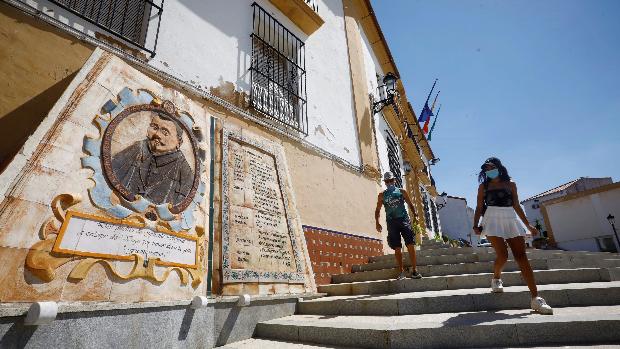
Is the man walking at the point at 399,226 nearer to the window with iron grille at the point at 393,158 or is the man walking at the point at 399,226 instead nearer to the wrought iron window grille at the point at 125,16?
the wrought iron window grille at the point at 125,16

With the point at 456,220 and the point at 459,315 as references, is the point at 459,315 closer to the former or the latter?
the point at 459,315

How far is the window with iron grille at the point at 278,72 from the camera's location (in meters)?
→ 5.78

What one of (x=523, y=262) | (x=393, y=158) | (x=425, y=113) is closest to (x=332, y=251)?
(x=523, y=262)

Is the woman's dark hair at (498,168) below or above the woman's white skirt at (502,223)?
above

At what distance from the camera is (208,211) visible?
3.49m

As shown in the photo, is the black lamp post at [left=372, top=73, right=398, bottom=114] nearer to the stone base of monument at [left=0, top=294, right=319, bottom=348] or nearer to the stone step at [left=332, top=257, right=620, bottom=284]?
the stone step at [left=332, top=257, right=620, bottom=284]

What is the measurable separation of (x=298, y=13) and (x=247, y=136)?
3883 mm

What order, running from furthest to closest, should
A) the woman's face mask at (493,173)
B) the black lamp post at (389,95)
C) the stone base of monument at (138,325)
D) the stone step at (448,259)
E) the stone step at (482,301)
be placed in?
the black lamp post at (389,95), the stone step at (448,259), the woman's face mask at (493,173), the stone step at (482,301), the stone base of monument at (138,325)

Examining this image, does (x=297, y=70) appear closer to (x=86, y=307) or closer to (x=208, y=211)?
(x=208, y=211)

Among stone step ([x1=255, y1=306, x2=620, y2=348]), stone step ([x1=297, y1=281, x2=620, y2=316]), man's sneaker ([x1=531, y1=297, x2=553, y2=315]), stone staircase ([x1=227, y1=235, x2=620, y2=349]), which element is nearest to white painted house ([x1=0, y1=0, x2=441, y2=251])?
stone staircase ([x1=227, y1=235, x2=620, y2=349])

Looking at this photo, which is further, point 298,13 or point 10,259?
point 298,13

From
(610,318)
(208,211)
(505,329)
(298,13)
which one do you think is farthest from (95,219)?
(298,13)

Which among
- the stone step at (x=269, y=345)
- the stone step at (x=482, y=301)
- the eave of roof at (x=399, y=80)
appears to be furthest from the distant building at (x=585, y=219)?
the stone step at (x=269, y=345)

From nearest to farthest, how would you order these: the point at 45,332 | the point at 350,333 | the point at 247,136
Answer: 1. the point at 45,332
2. the point at 350,333
3. the point at 247,136
